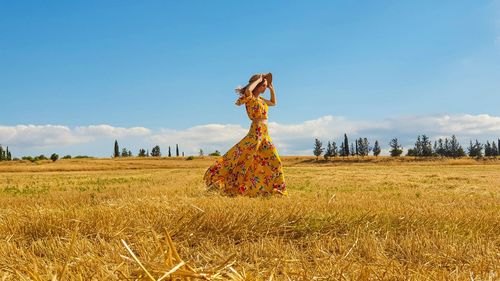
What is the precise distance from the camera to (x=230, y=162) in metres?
9.80

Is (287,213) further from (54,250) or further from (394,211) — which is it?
(54,250)

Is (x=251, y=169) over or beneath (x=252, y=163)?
beneath

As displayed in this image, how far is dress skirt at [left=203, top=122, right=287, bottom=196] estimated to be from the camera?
9.48m

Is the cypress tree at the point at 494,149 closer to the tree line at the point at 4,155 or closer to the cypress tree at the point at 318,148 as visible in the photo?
the cypress tree at the point at 318,148

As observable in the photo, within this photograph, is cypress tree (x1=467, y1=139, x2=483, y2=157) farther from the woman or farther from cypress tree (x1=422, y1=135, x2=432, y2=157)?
the woman

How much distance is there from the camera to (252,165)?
377 inches

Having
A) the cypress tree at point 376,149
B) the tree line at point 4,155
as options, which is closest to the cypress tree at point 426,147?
the cypress tree at point 376,149

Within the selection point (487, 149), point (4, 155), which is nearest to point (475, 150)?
point (487, 149)

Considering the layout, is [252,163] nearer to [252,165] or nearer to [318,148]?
[252,165]

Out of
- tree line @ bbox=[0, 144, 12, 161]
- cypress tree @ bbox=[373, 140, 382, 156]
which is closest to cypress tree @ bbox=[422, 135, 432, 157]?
cypress tree @ bbox=[373, 140, 382, 156]

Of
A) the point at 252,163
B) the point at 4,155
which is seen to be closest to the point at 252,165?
the point at 252,163

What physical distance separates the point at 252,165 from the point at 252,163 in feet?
0.20

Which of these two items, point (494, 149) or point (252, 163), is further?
point (494, 149)

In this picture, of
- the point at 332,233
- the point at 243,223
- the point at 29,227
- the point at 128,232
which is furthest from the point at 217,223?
the point at 29,227
